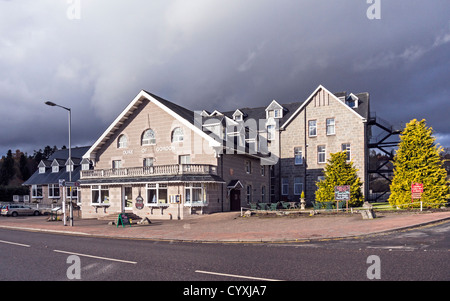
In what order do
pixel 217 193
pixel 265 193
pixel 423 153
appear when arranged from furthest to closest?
1. pixel 265 193
2. pixel 217 193
3. pixel 423 153

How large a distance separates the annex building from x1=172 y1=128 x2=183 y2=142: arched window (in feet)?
0.30

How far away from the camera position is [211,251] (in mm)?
13195

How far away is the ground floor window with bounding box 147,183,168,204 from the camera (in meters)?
31.4

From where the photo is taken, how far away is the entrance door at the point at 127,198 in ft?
112

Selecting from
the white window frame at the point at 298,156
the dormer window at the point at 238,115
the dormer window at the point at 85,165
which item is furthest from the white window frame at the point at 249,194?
the dormer window at the point at 85,165

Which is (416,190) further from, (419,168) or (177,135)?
(177,135)

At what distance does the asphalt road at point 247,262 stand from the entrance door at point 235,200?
2059 centimetres

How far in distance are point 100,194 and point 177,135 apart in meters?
9.36

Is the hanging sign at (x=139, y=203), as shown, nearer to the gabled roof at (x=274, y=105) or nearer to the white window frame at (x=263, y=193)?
the white window frame at (x=263, y=193)

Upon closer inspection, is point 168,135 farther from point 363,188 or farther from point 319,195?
point 363,188

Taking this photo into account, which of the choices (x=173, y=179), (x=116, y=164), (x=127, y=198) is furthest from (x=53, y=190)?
(x=173, y=179)

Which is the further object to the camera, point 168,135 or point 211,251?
point 168,135
